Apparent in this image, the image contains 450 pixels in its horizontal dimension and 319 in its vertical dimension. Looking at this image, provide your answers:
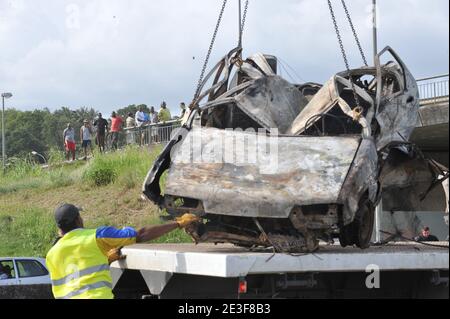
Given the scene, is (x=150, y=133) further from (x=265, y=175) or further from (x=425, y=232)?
(x=265, y=175)

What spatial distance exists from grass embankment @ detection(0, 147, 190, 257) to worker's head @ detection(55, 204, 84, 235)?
11.6 m

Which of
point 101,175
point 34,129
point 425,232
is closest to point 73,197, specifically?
point 101,175

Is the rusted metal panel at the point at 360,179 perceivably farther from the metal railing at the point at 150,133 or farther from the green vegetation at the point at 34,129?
the green vegetation at the point at 34,129

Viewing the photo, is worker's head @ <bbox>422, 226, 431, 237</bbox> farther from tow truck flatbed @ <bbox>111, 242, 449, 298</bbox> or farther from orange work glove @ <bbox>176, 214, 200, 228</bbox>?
orange work glove @ <bbox>176, 214, 200, 228</bbox>

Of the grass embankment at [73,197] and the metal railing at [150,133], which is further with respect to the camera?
the metal railing at [150,133]

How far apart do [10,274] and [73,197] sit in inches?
334

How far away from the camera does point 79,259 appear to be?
5.70 m

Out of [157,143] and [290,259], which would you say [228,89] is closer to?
[290,259]

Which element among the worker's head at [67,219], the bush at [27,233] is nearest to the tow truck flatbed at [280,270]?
the worker's head at [67,219]

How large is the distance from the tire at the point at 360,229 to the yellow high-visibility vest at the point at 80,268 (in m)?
2.52

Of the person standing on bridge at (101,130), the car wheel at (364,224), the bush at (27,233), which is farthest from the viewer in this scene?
the person standing on bridge at (101,130)

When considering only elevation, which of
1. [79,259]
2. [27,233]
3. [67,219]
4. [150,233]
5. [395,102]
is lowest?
[27,233]

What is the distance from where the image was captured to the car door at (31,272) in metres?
12.8

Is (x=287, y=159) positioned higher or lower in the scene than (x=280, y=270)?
higher
